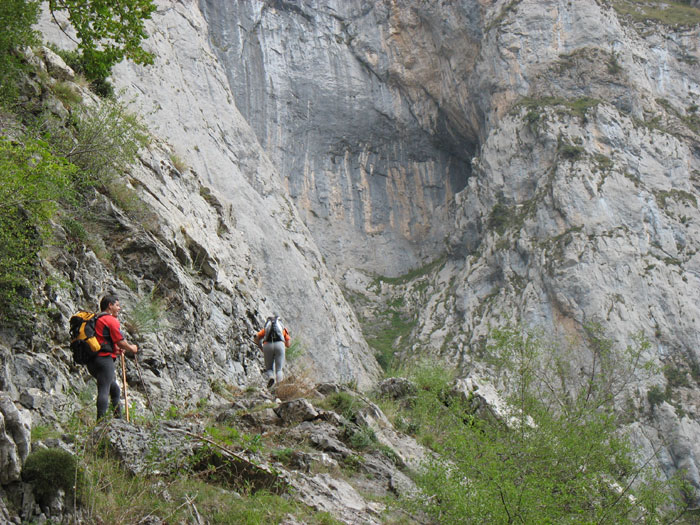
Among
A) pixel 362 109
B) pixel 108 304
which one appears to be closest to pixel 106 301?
pixel 108 304

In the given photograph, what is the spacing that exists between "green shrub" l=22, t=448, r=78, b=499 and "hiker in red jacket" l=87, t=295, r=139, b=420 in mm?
1524

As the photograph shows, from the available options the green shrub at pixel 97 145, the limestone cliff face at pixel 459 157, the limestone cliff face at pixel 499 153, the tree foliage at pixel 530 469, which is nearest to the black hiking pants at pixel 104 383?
the tree foliage at pixel 530 469

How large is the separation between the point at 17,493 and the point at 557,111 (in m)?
35.8

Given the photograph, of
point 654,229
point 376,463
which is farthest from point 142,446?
point 654,229

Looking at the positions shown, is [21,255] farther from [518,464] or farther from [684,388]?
[684,388]

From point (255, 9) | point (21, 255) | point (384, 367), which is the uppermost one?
point (255, 9)

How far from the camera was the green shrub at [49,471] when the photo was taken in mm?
4574

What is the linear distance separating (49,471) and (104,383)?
5.83ft

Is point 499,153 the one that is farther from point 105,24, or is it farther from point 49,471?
point 49,471

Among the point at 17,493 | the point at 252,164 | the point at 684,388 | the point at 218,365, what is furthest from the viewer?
the point at 252,164

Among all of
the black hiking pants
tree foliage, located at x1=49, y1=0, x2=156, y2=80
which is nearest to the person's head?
the black hiking pants

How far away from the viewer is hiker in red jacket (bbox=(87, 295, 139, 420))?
6.31 metres

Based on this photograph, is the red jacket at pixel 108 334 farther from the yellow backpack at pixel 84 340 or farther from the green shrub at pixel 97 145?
the green shrub at pixel 97 145

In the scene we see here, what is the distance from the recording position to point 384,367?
31.6m
